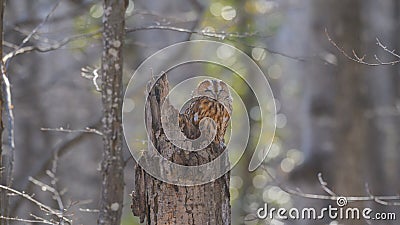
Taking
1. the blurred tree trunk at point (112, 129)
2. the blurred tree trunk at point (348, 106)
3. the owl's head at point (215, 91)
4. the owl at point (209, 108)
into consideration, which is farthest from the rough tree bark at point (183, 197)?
the blurred tree trunk at point (348, 106)

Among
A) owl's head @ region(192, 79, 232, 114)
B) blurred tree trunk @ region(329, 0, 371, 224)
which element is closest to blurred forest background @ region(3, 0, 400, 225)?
blurred tree trunk @ region(329, 0, 371, 224)

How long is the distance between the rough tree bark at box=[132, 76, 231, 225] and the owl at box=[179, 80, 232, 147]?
0.04 meters

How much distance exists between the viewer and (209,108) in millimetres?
3033

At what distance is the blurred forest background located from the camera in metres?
5.75

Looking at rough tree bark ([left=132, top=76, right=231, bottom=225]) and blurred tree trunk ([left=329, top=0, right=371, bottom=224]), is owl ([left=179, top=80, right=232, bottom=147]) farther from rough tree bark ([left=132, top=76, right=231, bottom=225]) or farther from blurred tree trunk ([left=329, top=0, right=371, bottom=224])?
blurred tree trunk ([left=329, top=0, right=371, bottom=224])

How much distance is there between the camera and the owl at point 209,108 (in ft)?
9.87

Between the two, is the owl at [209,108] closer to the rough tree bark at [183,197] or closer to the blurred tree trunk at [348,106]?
the rough tree bark at [183,197]

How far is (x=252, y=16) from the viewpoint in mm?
10195

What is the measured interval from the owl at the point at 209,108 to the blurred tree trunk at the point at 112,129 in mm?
540

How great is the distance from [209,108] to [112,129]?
Answer: 634mm

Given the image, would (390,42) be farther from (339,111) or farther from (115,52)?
(115,52)

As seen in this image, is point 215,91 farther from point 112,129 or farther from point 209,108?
point 112,129

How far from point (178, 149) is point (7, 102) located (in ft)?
4.02

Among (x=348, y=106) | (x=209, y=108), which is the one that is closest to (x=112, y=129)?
(x=209, y=108)
